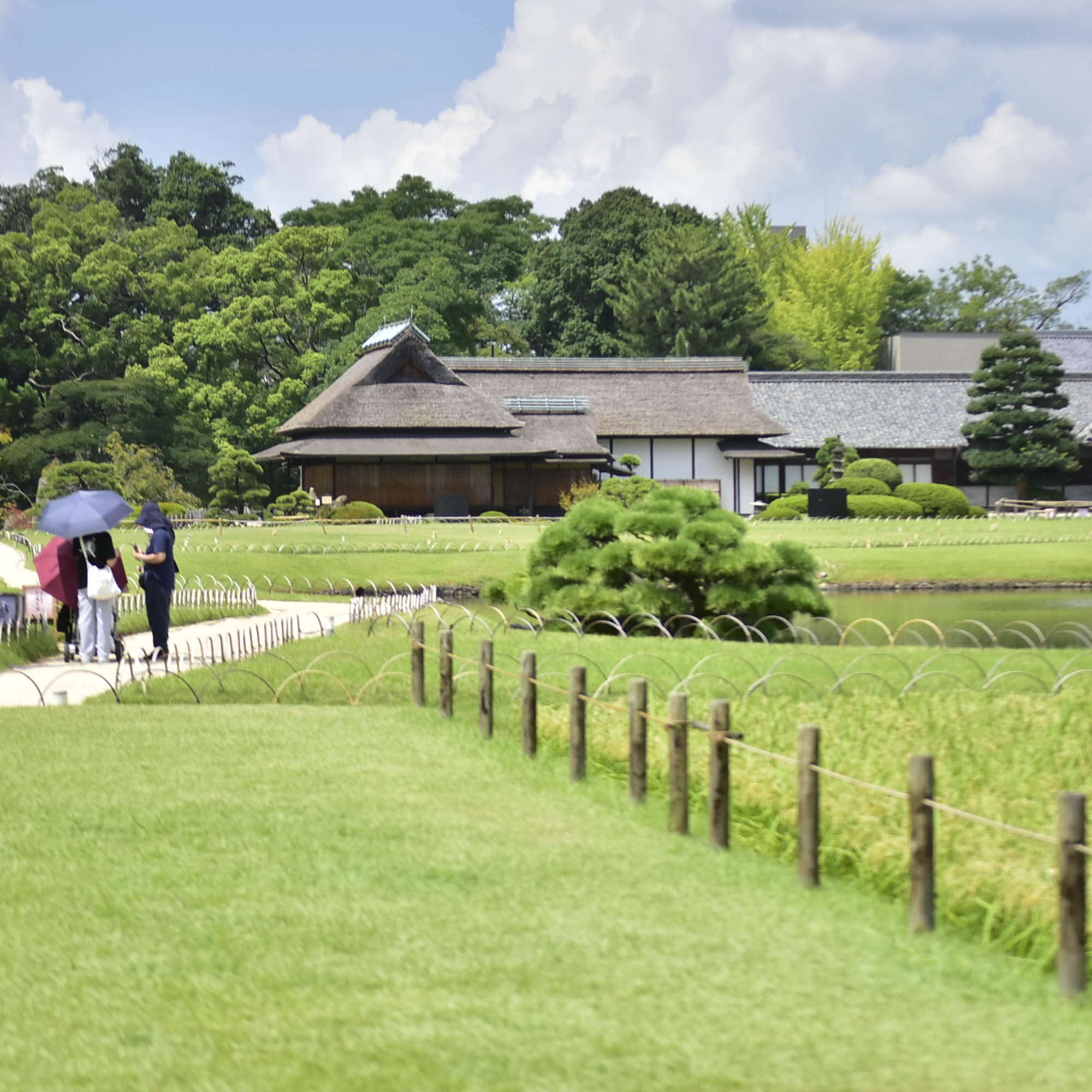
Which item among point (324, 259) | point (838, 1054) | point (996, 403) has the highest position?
point (324, 259)

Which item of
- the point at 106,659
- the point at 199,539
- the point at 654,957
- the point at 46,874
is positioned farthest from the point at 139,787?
the point at 199,539

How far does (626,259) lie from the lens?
50719 millimetres

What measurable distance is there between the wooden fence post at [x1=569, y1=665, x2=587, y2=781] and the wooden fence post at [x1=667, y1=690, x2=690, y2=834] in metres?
1.03

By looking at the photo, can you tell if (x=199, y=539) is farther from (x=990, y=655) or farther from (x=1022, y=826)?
(x=1022, y=826)

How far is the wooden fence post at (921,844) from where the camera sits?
505cm

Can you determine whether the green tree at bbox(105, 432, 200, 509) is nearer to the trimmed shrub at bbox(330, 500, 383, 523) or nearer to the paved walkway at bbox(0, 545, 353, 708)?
the trimmed shrub at bbox(330, 500, 383, 523)

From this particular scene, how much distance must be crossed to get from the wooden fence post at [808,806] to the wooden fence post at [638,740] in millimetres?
1317

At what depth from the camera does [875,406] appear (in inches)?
1795

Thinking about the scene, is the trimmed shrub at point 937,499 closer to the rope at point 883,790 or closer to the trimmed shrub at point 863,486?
the trimmed shrub at point 863,486

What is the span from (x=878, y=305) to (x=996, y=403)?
16589 mm

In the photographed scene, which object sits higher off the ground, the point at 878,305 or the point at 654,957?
the point at 878,305

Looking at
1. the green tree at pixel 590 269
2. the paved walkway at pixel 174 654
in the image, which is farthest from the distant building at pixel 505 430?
the paved walkway at pixel 174 654

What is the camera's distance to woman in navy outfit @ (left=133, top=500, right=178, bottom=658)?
38.5ft

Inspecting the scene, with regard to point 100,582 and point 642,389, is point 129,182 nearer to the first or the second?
point 642,389
